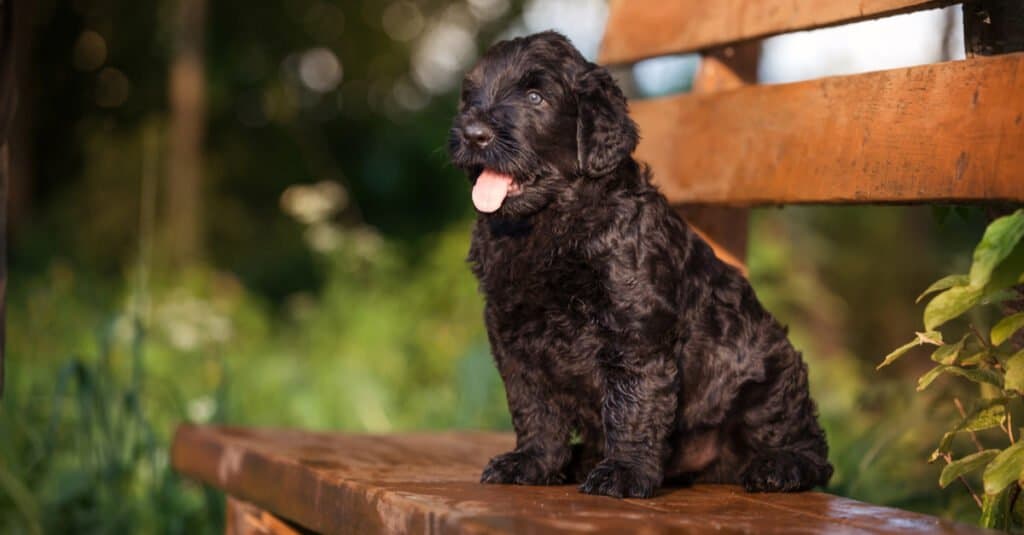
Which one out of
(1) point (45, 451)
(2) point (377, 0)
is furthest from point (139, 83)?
(1) point (45, 451)

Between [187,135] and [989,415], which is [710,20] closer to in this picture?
[989,415]

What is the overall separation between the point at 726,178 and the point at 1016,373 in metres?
1.40

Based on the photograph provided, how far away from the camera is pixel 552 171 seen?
109 inches

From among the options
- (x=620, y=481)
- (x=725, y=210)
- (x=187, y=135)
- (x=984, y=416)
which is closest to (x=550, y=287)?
(x=620, y=481)

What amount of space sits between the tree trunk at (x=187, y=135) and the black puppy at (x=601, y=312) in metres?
9.44

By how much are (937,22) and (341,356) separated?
A: 4.02 metres

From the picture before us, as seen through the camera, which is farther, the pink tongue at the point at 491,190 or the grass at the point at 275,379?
the grass at the point at 275,379

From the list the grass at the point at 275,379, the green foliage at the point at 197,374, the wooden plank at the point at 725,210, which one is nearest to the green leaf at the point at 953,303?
the wooden plank at the point at 725,210

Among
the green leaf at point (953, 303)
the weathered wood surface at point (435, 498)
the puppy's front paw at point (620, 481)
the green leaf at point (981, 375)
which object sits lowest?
the weathered wood surface at point (435, 498)

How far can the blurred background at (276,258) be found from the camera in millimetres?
4711

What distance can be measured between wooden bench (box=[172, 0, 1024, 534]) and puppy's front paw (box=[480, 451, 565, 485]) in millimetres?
81

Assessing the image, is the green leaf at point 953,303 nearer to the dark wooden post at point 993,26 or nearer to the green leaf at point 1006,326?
the green leaf at point 1006,326

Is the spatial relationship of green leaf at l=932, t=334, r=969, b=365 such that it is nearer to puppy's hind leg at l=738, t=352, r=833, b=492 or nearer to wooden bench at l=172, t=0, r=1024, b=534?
wooden bench at l=172, t=0, r=1024, b=534

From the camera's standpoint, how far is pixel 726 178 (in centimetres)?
347
